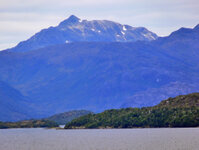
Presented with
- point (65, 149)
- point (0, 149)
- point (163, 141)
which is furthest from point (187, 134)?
point (0, 149)

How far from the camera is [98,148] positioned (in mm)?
155750

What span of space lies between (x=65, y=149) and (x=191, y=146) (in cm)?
3798

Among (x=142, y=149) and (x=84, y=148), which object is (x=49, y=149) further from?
(x=142, y=149)

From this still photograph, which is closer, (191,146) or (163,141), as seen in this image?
(191,146)

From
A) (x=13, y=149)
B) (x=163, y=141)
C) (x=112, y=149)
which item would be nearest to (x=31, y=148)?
(x=13, y=149)

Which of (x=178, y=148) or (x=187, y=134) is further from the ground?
(x=187, y=134)

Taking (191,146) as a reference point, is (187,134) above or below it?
above

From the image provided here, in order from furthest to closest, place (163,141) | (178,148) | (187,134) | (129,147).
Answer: (187,134) < (163,141) < (129,147) < (178,148)

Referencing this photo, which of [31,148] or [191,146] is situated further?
[31,148]

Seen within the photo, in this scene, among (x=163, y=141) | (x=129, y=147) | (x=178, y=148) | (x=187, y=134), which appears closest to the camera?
(x=178, y=148)

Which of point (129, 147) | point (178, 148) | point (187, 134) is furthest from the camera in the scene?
point (187, 134)

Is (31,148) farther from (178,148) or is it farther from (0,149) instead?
(178,148)

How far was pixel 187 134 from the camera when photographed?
641ft

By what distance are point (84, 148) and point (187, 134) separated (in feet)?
176
